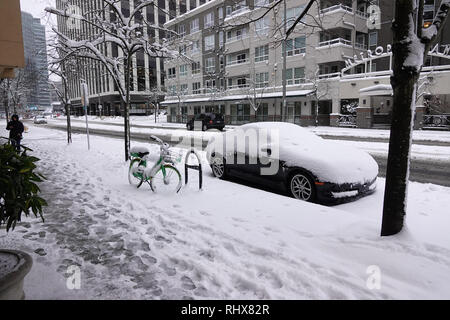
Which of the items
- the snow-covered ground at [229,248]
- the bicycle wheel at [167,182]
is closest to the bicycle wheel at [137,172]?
the bicycle wheel at [167,182]

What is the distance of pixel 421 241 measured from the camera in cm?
387

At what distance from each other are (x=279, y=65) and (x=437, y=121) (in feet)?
55.3

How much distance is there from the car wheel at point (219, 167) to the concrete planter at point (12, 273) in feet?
18.5

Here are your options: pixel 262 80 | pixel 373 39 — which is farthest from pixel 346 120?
pixel 373 39

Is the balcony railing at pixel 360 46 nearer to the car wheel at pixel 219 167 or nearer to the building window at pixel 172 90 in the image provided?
the building window at pixel 172 90

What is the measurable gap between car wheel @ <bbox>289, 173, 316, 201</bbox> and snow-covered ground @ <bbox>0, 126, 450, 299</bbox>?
52 centimetres

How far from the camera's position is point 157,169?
265 inches

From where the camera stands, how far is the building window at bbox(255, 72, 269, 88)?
36781mm

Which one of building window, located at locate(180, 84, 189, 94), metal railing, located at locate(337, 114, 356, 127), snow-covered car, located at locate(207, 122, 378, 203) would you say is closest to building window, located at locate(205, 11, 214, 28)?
building window, located at locate(180, 84, 189, 94)

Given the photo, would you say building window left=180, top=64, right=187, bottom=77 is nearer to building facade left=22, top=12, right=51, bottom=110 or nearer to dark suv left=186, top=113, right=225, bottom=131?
building facade left=22, top=12, right=51, bottom=110

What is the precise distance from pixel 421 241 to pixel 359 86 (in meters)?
27.9
